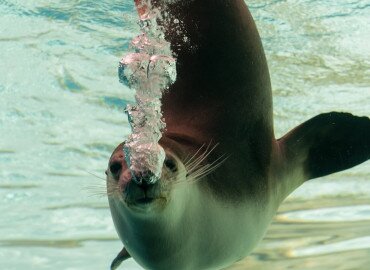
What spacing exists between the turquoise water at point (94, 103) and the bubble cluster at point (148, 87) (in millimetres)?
885

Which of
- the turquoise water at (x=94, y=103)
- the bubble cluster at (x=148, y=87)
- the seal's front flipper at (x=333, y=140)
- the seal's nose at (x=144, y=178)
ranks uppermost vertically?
the seal's nose at (x=144, y=178)

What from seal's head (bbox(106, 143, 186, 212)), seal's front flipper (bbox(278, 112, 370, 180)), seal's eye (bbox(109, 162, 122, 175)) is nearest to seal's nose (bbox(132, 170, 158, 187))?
seal's head (bbox(106, 143, 186, 212))

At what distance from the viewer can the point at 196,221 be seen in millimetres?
3125

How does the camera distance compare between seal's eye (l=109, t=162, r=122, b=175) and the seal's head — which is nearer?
the seal's head

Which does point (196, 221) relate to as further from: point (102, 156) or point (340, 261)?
point (340, 261)

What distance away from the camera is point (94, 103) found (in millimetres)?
8219

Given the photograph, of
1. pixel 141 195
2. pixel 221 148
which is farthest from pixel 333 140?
pixel 141 195

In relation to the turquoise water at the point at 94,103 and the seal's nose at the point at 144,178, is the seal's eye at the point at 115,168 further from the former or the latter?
the turquoise water at the point at 94,103

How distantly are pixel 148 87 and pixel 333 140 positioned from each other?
4.90 feet

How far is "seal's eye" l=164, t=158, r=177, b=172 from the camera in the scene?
8.85ft

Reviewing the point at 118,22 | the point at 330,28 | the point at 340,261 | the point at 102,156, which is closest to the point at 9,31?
the point at 118,22

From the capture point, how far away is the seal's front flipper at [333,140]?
13.8 ft

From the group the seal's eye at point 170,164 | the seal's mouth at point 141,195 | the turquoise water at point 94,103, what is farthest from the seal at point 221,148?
the turquoise water at point 94,103

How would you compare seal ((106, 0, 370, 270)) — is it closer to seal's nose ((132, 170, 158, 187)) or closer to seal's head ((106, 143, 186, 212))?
seal's head ((106, 143, 186, 212))
